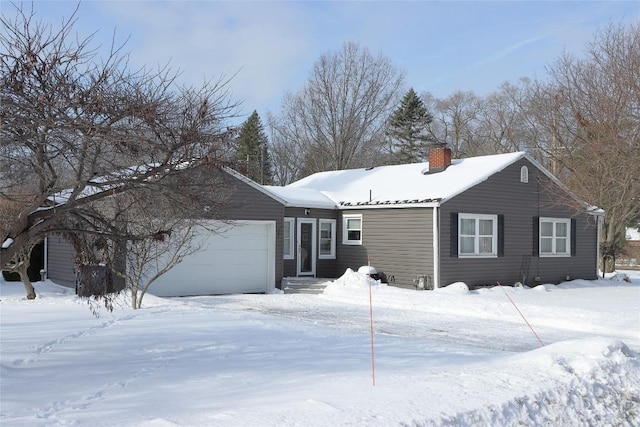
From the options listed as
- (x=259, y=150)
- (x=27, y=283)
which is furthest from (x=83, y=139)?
(x=259, y=150)

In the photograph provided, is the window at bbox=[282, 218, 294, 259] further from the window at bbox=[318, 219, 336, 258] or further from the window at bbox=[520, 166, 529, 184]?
the window at bbox=[520, 166, 529, 184]

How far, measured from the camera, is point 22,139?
598cm

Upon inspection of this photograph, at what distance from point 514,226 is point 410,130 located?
1025 inches

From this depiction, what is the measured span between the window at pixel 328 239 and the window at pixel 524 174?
23.1ft

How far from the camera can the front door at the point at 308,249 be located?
2295 cm

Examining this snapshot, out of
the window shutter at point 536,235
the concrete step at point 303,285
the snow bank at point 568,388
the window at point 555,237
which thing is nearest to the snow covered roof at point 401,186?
the window shutter at point 536,235

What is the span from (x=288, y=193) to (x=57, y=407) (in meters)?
17.6

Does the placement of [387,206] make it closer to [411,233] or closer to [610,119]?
[411,233]

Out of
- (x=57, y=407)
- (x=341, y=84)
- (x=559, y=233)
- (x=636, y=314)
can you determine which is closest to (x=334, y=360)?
(x=57, y=407)

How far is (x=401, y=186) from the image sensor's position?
2309cm

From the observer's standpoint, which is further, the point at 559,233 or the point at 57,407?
the point at 559,233

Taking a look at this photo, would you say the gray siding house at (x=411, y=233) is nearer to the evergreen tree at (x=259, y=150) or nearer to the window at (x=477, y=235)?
the window at (x=477, y=235)

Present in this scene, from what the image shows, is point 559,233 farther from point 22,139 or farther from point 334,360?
point 22,139

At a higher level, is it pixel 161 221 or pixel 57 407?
pixel 161 221
